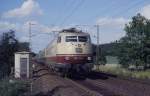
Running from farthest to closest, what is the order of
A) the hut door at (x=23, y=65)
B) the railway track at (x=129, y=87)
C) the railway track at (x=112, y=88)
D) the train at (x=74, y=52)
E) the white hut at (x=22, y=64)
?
the hut door at (x=23, y=65) → the white hut at (x=22, y=64) → the train at (x=74, y=52) → the railway track at (x=129, y=87) → the railway track at (x=112, y=88)

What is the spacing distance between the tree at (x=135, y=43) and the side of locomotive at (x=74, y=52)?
15.4 metres

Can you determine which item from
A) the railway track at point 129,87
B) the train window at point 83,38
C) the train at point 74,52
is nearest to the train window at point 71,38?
the train at point 74,52

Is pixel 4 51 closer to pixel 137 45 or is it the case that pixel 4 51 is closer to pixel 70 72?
pixel 70 72

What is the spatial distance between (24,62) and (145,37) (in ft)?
63.1

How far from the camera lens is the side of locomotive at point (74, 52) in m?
31.0

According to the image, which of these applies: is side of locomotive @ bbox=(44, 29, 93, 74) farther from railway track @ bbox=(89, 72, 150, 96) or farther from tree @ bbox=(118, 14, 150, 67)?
tree @ bbox=(118, 14, 150, 67)

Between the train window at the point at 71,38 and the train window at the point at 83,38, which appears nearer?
the train window at the point at 71,38

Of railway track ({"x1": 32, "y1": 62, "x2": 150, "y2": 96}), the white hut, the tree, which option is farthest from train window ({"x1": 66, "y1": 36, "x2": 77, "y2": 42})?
the tree

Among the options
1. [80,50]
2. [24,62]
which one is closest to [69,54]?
[80,50]

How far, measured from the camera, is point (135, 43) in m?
46.6

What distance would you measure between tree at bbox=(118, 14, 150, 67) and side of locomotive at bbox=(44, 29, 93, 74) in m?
15.4

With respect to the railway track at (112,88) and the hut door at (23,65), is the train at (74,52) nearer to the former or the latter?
the hut door at (23,65)

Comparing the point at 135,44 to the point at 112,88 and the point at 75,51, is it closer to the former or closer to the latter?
the point at 75,51

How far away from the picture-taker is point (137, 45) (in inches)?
1821
